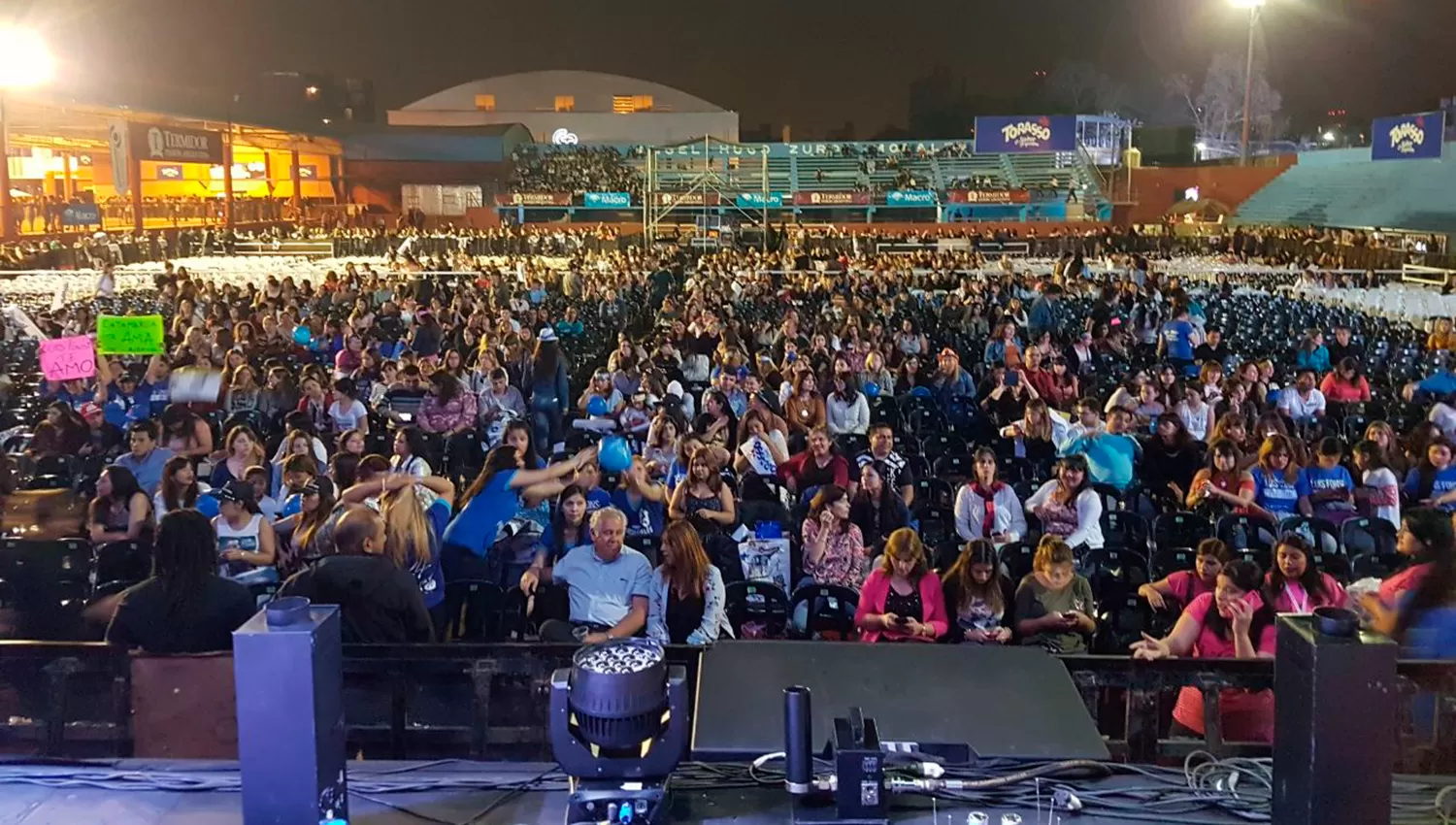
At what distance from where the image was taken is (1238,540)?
659cm

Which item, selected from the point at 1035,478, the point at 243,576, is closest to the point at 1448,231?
the point at 1035,478

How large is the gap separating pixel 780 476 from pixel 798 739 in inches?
209

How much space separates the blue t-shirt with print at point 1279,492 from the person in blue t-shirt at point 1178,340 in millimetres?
5760

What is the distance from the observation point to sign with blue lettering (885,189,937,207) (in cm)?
4509

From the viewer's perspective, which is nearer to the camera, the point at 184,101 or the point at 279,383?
the point at 279,383

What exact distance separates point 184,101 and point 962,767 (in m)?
36.4

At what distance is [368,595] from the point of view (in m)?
4.50

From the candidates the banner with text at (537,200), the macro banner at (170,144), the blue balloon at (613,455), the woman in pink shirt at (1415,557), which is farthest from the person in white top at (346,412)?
the banner with text at (537,200)

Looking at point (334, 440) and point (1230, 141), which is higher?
point (1230, 141)

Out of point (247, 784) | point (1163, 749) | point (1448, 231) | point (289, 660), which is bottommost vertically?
point (1163, 749)

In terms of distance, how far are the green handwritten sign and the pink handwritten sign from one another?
0.41 m

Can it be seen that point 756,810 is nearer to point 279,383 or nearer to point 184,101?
point 279,383

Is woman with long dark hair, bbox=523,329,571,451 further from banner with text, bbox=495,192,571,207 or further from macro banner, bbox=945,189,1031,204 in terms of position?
macro banner, bbox=945,189,1031,204

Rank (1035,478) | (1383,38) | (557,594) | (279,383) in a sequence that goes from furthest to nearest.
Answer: (1383,38), (279,383), (1035,478), (557,594)
